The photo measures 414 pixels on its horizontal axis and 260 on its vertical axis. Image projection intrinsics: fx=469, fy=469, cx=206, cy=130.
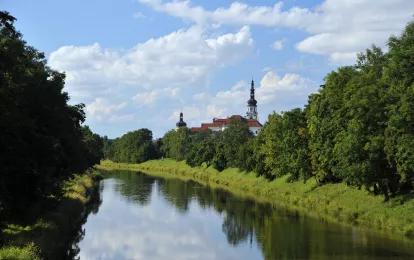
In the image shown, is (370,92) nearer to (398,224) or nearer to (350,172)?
(350,172)

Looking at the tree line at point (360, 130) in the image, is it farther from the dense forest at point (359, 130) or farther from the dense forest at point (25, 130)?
the dense forest at point (25, 130)

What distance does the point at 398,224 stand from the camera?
1366 inches

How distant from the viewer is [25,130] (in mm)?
25016

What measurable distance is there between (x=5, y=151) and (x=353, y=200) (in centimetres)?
3270

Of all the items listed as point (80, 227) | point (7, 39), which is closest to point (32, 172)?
point (7, 39)

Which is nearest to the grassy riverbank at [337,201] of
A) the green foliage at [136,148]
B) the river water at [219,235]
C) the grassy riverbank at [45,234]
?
the river water at [219,235]

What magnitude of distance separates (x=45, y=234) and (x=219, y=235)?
14.3 meters

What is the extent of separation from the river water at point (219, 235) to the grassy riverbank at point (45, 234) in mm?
1322

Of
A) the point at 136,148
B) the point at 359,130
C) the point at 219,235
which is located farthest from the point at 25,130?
the point at 136,148

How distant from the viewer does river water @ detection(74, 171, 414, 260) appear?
29.8 metres

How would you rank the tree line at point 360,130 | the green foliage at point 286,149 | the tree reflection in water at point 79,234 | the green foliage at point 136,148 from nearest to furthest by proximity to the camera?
the tree reflection in water at point 79,234 → the tree line at point 360,130 → the green foliage at point 286,149 → the green foliage at point 136,148

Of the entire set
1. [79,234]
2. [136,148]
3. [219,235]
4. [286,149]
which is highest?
[136,148]

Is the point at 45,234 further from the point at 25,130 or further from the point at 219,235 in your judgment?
the point at 219,235

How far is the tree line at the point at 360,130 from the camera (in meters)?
35.2
